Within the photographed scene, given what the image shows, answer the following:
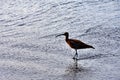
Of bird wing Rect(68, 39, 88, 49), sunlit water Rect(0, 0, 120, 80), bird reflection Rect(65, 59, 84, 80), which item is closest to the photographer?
bird reflection Rect(65, 59, 84, 80)

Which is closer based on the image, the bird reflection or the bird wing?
the bird reflection

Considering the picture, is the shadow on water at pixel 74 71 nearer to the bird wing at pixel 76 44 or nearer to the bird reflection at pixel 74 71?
the bird reflection at pixel 74 71

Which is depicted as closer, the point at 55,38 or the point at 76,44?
the point at 76,44

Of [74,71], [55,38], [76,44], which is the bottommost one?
[74,71]

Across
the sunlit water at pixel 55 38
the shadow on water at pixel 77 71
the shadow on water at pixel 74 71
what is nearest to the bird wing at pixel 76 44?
the sunlit water at pixel 55 38

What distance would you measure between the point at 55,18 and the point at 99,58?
4.49 metres

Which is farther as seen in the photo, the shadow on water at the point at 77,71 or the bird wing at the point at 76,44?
the bird wing at the point at 76,44

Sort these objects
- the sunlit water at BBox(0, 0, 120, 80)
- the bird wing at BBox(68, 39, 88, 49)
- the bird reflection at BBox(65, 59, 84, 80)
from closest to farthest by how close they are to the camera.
Answer: the bird reflection at BBox(65, 59, 84, 80), the sunlit water at BBox(0, 0, 120, 80), the bird wing at BBox(68, 39, 88, 49)

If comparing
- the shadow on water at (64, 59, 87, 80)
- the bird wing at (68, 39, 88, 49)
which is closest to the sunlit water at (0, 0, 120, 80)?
the shadow on water at (64, 59, 87, 80)

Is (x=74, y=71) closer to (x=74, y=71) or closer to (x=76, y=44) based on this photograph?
(x=74, y=71)

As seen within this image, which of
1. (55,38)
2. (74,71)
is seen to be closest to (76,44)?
(74,71)

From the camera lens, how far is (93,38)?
A: 12453mm

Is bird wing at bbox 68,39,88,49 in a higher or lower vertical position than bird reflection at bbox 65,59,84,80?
higher

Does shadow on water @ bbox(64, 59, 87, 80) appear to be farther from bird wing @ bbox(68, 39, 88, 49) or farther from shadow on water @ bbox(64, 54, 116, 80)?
bird wing @ bbox(68, 39, 88, 49)
